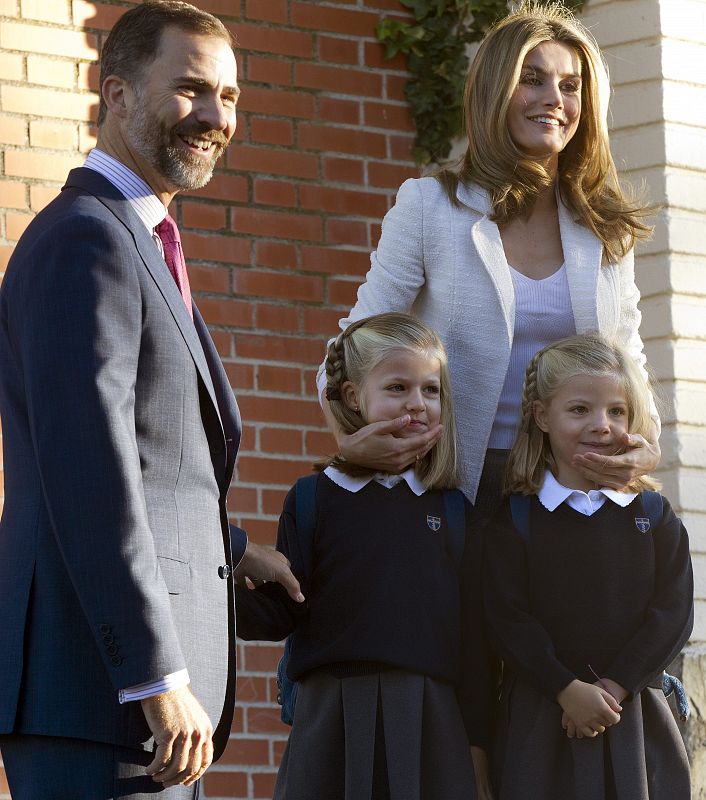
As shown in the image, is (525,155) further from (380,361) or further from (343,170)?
(343,170)

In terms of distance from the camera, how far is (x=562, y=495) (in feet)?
10.9

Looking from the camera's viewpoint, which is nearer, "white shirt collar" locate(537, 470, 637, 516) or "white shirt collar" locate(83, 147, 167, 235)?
"white shirt collar" locate(83, 147, 167, 235)

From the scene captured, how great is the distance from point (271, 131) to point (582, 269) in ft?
5.95

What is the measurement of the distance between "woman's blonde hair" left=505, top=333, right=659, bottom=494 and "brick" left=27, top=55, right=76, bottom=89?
2.02m

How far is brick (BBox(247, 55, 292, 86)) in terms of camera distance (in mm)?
5004

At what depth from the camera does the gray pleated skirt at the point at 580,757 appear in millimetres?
3176

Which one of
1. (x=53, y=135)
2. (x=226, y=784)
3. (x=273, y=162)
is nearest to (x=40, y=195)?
(x=53, y=135)

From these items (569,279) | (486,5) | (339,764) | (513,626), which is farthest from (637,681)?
(486,5)

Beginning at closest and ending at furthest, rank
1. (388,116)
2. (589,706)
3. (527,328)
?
(589,706) < (527,328) < (388,116)

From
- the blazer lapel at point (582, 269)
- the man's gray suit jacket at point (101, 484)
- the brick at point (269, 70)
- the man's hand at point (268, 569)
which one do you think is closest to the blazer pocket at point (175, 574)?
the man's gray suit jacket at point (101, 484)

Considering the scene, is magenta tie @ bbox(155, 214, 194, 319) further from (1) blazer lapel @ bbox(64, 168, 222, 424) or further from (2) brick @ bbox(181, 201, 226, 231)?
(2) brick @ bbox(181, 201, 226, 231)

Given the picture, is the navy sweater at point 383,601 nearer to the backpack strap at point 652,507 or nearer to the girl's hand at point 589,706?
the girl's hand at point 589,706

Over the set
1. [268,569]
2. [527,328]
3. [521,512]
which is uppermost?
[527,328]

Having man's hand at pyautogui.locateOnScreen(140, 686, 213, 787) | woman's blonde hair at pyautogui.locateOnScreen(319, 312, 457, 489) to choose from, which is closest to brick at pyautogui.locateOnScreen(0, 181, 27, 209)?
woman's blonde hair at pyautogui.locateOnScreen(319, 312, 457, 489)
